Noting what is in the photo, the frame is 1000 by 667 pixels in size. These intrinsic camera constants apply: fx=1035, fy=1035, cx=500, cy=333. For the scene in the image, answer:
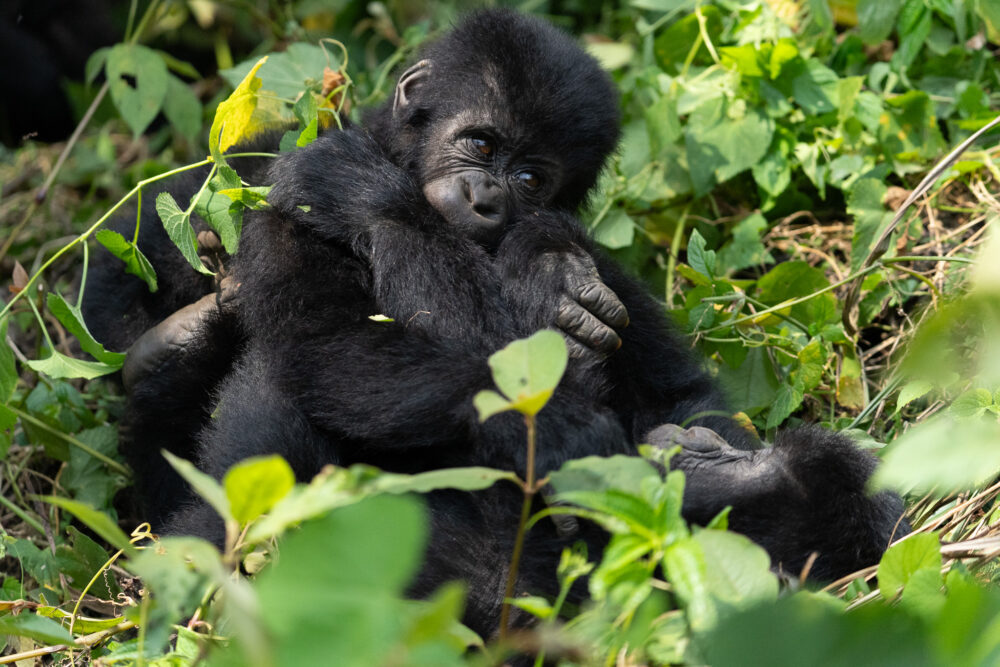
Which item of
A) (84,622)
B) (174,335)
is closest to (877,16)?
(174,335)

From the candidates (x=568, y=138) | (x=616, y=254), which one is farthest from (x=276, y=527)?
(x=616, y=254)

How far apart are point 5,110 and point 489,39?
294 cm

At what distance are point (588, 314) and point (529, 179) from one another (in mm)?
601

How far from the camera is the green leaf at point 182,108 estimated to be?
402 cm

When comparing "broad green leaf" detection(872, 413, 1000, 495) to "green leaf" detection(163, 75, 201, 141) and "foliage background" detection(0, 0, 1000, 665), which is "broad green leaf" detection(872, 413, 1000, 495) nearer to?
"foliage background" detection(0, 0, 1000, 665)

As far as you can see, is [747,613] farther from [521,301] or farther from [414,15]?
[414,15]

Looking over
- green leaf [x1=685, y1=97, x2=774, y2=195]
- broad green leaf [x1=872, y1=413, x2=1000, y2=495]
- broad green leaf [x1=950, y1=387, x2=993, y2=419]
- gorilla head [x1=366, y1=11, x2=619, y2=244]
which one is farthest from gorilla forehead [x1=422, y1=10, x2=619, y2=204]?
broad green leaf [x1=872, y1=413, x2=1000, y2=495]

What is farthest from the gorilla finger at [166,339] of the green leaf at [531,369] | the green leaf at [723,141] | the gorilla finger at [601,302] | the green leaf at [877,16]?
the green leaf at [877,16]

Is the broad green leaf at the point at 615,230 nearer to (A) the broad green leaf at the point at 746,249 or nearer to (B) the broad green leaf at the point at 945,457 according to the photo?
(A) the broad green leaf at the point at 746,249

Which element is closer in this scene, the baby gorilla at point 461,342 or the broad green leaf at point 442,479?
the broad green leaf at point 442,479

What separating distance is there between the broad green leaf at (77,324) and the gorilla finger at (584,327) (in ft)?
3.52

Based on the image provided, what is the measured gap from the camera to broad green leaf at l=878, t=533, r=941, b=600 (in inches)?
65.6

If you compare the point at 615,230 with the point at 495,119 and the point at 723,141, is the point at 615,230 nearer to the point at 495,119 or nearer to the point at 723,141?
the point at 723,141

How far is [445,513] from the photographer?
2104mm
